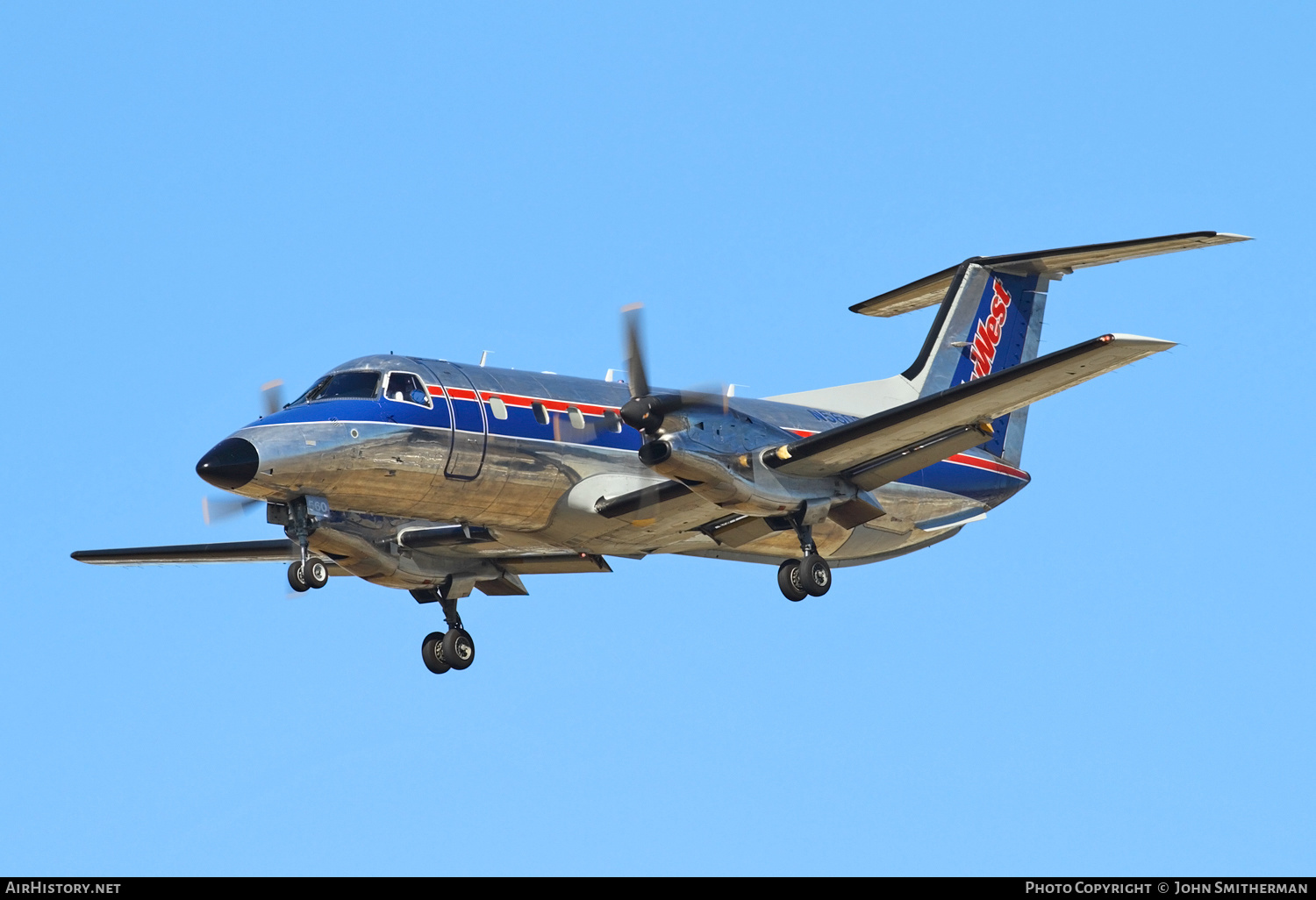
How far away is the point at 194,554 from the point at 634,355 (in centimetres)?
704

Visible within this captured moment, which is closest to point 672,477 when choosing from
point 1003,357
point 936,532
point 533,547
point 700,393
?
point 700,393

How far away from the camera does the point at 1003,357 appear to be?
76.7 ft

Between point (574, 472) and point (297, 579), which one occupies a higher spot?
point (574, 472)

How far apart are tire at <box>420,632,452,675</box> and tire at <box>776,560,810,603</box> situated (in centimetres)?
484

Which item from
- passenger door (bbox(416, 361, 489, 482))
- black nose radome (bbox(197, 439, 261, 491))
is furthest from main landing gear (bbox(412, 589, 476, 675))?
black nose radome (bbox(197, 439, 261, 491))

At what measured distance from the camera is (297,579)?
680 inches

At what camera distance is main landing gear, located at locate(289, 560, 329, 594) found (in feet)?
56.7

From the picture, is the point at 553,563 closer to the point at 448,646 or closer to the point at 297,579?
the point at 448,646

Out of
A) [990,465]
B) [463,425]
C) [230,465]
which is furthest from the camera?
[990,465]

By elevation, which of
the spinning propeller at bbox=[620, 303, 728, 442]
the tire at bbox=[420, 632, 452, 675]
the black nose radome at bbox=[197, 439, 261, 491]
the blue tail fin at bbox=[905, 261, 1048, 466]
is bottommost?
the tire at bbox=[420, 632, 452, 675]

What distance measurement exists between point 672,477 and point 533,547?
9.44 feet

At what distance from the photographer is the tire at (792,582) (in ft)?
61.3

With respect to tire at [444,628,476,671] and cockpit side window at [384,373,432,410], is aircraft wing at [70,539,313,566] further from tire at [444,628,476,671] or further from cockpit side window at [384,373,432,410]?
cockpit side window at [384,373,432,410]

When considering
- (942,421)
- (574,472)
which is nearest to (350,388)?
(574,472)
